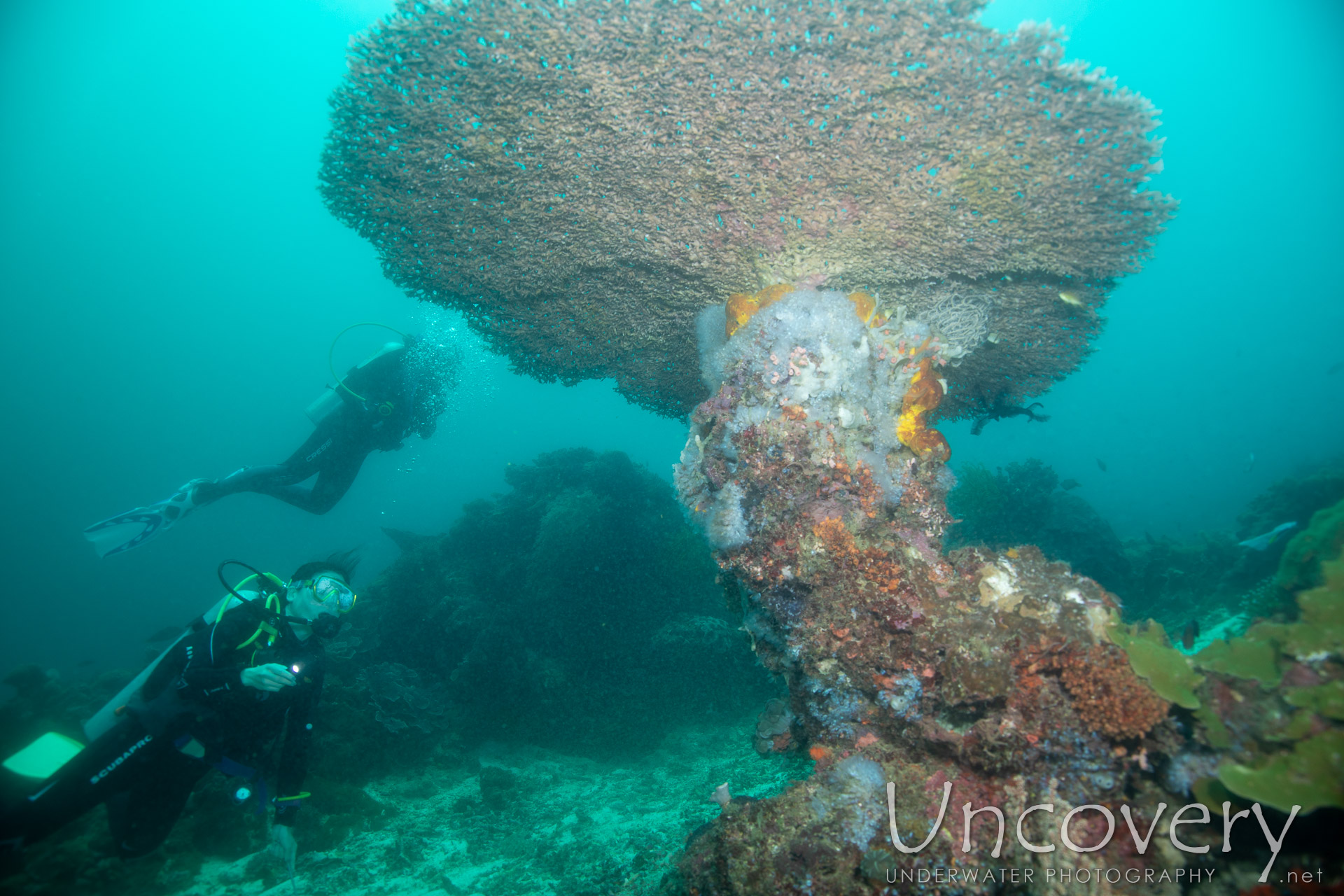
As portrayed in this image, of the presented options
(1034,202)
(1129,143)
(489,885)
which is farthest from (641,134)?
(489,885)

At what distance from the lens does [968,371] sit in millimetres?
6039

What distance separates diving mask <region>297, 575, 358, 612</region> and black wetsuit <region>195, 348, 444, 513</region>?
6.22 metres

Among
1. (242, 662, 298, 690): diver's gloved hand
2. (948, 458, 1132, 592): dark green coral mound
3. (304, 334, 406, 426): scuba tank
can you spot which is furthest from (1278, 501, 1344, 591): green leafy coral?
(304, 334, 406, 426): scuba tank

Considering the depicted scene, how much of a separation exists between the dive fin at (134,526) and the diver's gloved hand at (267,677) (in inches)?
306

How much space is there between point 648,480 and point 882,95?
1225 centimetres

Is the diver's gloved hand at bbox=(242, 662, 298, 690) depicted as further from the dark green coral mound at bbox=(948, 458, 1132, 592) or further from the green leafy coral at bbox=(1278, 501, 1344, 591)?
the dark green coral mound at bbox=(948, 458, 1132, 592)

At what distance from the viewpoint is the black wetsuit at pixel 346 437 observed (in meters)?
11.4

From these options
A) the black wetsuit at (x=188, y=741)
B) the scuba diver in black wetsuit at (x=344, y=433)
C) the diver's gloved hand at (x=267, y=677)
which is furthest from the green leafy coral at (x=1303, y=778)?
the scuba diver in black wetsuit at (x=344, y=433)

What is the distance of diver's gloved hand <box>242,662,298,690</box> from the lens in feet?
16.4

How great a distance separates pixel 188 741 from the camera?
16.9 ft

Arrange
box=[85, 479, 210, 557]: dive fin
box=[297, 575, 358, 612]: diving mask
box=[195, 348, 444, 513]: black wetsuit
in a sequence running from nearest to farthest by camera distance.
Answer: box=[297, 575, 358, 612]: diving mask → box=[85, 479, 210, 557]: dive fin → box=[195, 348, 444, 513]: black wetsuit

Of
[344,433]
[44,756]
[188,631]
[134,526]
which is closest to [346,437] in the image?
[344,433]

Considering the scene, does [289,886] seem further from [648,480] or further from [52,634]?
[52,634]

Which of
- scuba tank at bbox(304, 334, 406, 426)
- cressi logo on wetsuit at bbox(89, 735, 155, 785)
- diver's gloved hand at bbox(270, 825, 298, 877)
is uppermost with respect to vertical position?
scuba tank at bbox(304, 334, 406, 426)
